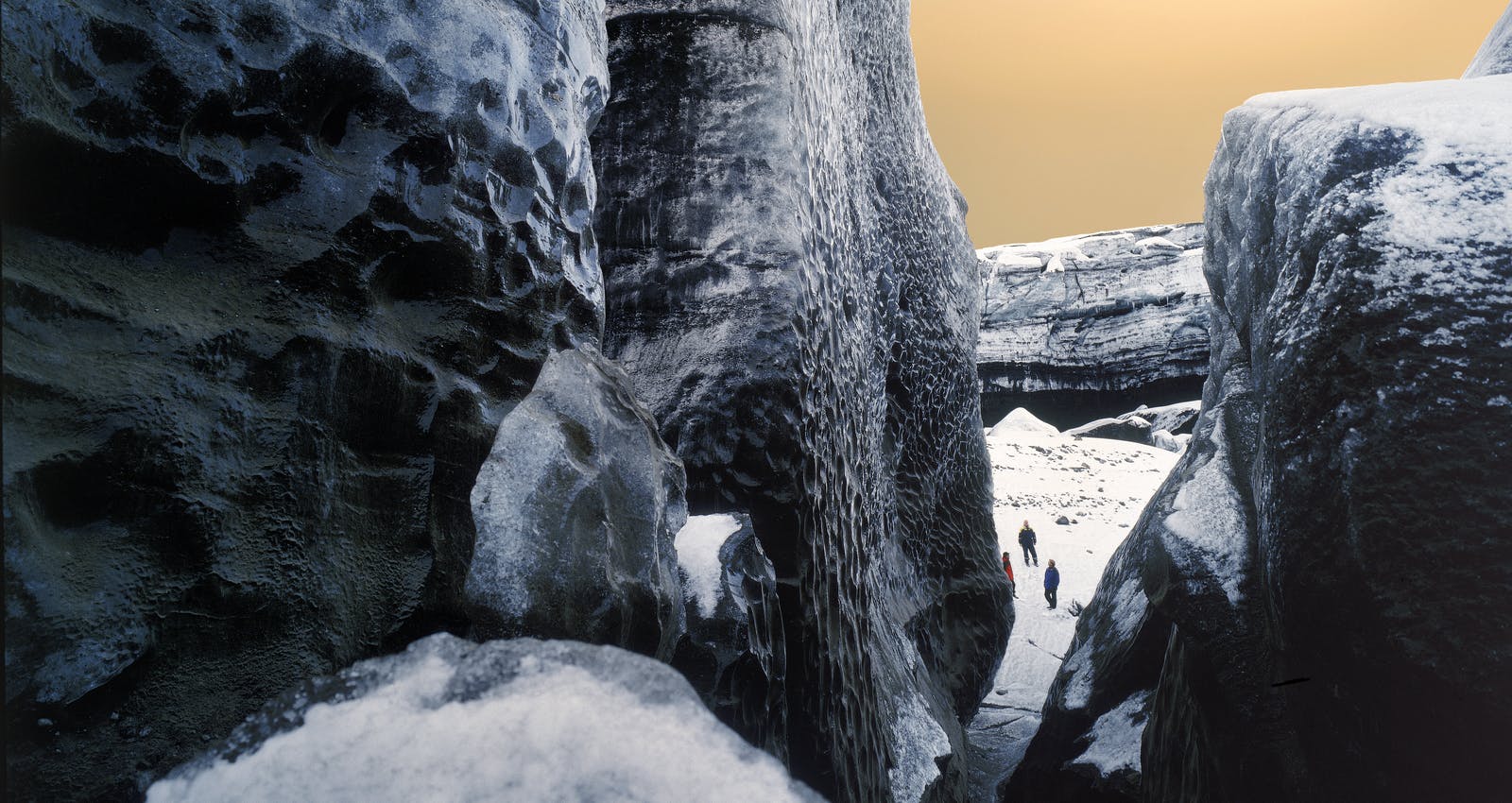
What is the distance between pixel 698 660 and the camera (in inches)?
59.5

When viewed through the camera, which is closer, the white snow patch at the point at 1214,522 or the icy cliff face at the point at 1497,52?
the white snow patch at the point at 1214,522

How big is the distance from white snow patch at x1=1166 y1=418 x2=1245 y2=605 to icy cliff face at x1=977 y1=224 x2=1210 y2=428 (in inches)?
495

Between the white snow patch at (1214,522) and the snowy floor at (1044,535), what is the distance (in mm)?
1653

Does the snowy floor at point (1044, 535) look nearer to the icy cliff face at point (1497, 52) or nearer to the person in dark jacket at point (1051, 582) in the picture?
the person in dark jacket at point (1051, 582)

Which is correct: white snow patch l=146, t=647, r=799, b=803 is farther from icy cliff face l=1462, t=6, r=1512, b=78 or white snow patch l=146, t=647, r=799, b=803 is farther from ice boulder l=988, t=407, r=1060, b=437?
ice boulder l=988, t=407, r=1060, b=437

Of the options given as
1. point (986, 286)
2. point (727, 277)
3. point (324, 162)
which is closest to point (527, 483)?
point (324, 162)

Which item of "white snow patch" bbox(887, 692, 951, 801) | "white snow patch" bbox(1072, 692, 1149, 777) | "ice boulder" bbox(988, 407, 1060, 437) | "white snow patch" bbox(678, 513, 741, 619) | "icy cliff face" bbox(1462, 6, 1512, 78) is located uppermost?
"icy cliff face" bbox(1462, 6, 1512, 78)

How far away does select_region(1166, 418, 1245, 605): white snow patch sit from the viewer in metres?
2.32

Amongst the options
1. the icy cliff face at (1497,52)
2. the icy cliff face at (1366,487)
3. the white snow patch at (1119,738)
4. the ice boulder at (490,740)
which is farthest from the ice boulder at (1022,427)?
the ice boulder at (490,740)

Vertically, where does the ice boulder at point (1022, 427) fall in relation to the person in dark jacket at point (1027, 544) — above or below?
above

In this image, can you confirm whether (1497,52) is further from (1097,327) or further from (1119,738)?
(1097,327)

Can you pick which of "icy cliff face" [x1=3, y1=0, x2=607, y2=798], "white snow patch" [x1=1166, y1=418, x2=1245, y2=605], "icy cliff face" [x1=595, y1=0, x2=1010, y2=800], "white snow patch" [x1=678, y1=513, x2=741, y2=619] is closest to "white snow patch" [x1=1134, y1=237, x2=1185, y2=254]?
"icy cliff face" [x1=595, y1=0, x2=1010, y2=800]

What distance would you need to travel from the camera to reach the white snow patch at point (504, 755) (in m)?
0.67

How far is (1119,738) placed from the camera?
2998 mm
